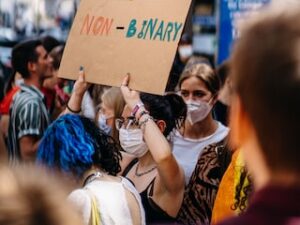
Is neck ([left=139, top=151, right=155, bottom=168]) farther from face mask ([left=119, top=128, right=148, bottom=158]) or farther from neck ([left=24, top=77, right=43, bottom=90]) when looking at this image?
neck ([left=24, top=77, right=43, bottom=90])

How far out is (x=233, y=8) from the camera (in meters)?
6.14

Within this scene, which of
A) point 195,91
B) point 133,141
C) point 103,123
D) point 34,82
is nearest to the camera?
point 133,141

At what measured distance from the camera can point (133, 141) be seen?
13.3 feet

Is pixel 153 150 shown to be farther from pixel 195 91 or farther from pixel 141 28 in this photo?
pixel 195 91

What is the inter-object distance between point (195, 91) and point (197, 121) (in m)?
0.32

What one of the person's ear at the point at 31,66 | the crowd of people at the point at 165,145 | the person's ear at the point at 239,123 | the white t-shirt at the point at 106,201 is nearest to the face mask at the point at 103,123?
the crowd of people at the point at 165,145

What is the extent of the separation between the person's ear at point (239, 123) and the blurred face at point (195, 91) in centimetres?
348

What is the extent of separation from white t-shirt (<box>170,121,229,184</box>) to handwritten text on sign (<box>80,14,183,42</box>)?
1.03m

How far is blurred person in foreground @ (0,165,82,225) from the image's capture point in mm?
1524

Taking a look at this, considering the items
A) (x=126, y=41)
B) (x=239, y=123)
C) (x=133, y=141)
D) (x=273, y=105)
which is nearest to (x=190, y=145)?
(x=133, y=141)

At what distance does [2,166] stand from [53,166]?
1542 mm

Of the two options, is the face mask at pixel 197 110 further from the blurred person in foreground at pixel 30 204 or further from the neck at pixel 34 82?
the blurred person in foreground at pixel 30 204

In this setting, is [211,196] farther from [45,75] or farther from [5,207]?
[45,75]

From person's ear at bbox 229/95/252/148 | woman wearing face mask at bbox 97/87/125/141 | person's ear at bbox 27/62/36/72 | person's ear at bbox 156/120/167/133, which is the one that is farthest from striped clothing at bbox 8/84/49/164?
person's ear at bbox 229/95/252/148
